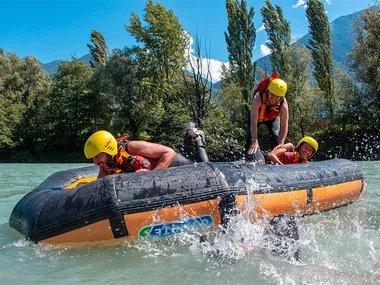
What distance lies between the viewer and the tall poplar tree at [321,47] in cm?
2448

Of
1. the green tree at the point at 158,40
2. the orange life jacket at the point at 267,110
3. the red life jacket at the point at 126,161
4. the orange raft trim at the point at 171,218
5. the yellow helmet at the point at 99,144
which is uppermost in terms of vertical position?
the green tree at the point at 158,40

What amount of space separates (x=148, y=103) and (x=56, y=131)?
7807 mm

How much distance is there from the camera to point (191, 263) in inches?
113

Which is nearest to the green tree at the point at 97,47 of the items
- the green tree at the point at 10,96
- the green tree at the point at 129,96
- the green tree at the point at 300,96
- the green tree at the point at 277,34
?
the green tree at the point at 10,96

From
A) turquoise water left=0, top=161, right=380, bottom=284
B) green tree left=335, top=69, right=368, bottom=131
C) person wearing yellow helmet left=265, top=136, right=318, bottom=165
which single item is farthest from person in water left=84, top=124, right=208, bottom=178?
green tree left=335, top=69, right=368, bottom=131

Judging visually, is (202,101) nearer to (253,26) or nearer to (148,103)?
(148,103)

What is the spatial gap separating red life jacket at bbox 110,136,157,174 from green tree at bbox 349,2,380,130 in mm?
17840

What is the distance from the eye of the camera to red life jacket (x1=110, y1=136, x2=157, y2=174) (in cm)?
390

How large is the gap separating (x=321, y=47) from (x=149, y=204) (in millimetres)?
24297

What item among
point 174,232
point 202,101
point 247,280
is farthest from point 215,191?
point 202,101

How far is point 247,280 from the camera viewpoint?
97.4 inches

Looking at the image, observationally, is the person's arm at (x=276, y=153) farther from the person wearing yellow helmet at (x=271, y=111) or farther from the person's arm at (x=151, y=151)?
the person's arm at (x=151, y=151)

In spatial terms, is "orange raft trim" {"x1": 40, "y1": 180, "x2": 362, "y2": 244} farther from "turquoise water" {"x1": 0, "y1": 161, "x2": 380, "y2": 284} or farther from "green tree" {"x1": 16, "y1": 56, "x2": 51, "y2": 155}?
Answer: "green tree" {"x1": 16, "y1": 56, "x2": 51, "y2": 155}

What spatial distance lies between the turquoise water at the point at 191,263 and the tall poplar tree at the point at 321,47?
21737mm
